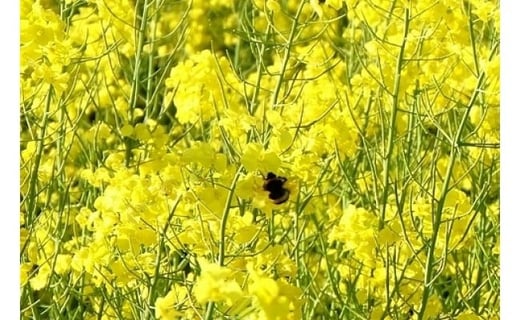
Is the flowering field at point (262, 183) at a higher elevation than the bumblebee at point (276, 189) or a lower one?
higher

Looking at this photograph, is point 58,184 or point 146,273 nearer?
point 146,273

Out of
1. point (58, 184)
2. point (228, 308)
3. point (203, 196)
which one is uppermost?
point (58, 184)

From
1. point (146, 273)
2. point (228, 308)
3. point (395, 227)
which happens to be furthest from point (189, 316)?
point (395, 227)

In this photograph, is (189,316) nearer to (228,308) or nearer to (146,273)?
(146,273)

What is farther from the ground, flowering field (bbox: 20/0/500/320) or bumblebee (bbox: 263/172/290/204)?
flowering field (bbox: 20/0/500/320)
